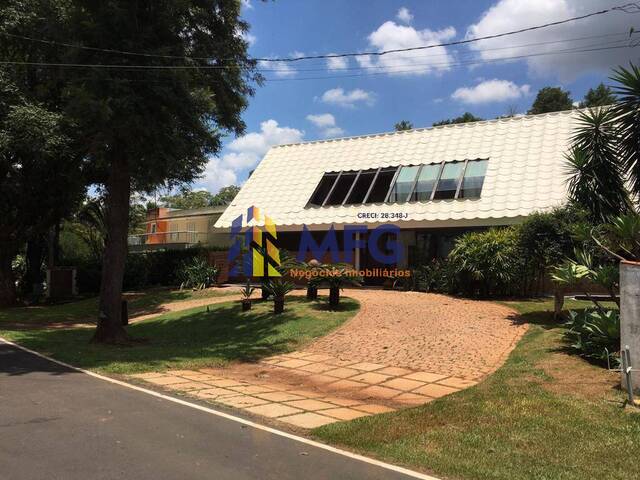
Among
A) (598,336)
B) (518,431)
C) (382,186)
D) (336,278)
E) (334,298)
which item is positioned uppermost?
(382,186)

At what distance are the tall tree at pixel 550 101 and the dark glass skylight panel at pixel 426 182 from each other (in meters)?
27.5

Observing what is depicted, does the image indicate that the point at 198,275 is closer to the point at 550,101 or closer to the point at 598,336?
the point at 598,336

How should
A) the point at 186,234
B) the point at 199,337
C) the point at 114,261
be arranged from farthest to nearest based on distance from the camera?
1. the point at 186,234
2. the point at 199,337
3. the point at 114,261

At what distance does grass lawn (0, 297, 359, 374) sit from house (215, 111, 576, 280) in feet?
15.9

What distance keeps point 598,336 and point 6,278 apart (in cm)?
2377

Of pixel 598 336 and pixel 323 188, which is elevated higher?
pixel 323 188

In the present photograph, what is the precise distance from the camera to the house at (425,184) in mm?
17688

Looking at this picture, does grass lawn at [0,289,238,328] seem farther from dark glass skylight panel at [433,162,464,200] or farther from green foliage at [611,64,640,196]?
green foliage at [611,64,640,196]

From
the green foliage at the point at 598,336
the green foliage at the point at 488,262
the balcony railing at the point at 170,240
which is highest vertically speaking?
the balcony railing at the point at 170,240

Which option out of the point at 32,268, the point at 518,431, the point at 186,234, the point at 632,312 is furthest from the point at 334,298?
the point at 186,234

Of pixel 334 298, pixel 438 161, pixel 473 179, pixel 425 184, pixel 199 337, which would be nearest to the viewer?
pixel 199 337

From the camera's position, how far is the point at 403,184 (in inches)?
797

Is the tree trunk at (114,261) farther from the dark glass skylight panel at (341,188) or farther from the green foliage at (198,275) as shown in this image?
the green foliage at (198,275)

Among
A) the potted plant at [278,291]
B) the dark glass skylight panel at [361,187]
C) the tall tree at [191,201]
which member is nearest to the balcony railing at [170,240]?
the dark glass skylight panel at [361,187]
